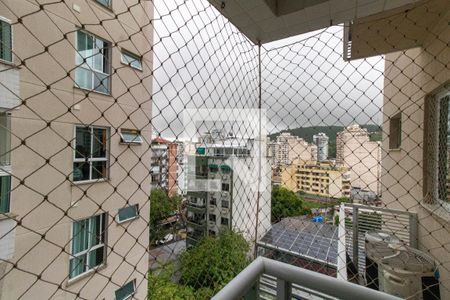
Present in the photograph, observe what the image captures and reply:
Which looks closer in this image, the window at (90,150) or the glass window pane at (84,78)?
the window at (90,150)

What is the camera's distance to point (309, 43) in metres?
1.11

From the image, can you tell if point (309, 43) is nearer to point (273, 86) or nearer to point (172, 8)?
point (273, 86)

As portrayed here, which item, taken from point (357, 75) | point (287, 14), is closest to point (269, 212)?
point (357, 75)

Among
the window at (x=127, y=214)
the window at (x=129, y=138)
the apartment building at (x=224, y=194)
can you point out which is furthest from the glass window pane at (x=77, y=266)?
the window at (x=129, y=138)

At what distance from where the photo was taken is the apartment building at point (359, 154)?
4.52ft

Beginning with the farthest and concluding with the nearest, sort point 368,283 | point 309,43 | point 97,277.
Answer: point 97,277, point 368,283, point 309,43

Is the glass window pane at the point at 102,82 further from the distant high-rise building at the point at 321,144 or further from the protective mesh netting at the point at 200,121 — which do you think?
the distant high-rise building at the point at 321,144

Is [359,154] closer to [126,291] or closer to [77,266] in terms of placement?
[126,291]

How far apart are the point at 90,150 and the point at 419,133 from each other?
2.34 metres

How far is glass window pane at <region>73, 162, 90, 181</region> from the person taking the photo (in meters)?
1.86

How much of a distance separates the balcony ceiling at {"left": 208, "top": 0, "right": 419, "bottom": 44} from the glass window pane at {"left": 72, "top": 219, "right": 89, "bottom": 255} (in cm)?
204

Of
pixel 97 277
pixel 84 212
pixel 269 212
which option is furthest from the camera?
pixel 269 212

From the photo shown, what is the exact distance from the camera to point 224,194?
6238mm

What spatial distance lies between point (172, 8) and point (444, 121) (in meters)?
1.67
